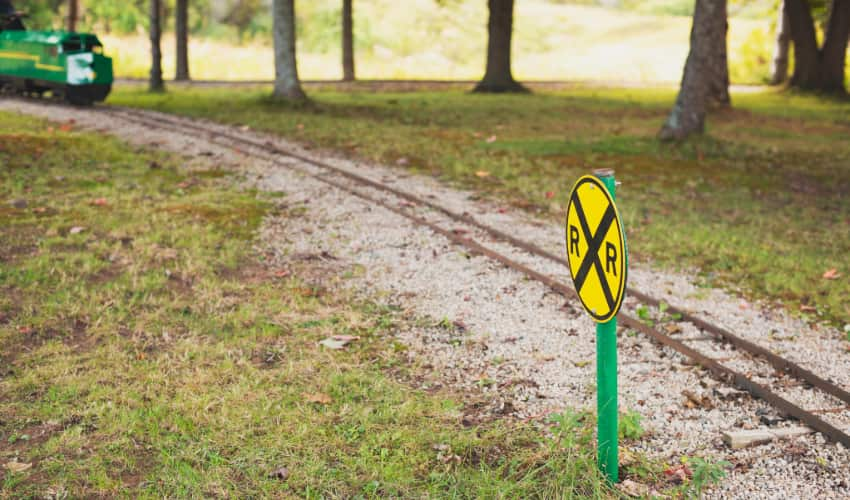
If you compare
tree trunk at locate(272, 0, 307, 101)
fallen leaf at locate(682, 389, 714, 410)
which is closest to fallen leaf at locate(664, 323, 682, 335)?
fallen leaf at locate(682, 389, 714, 410)

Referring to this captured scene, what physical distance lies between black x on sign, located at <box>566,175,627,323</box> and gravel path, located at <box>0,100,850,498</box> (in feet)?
3.68

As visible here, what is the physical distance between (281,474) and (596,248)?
182 cm

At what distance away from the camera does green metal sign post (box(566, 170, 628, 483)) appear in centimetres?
336

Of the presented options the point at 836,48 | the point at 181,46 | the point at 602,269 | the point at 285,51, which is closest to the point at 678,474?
the point at 602,269

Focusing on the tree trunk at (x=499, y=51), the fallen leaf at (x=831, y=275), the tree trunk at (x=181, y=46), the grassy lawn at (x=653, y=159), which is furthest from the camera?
the tree trunk at (x=181, y=46)

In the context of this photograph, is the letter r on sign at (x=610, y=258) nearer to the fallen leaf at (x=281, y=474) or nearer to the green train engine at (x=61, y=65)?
the fallen leaf at (x=281, y=474)

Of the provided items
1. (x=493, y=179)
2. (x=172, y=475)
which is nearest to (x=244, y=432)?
(x=172, y=475)

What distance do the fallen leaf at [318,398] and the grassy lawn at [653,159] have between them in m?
4.02

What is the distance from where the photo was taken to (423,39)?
185 ft

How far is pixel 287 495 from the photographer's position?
3857 mm

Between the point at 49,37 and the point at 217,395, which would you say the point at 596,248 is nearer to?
the point at 217,395

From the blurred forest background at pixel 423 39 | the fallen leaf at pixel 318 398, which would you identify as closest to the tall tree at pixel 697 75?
the fallen leaf at pixel 318 398

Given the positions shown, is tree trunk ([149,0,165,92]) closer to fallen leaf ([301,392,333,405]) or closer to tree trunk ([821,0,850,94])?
tree trunk ([821,0,850,94])

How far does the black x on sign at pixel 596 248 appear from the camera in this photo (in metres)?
3.34
